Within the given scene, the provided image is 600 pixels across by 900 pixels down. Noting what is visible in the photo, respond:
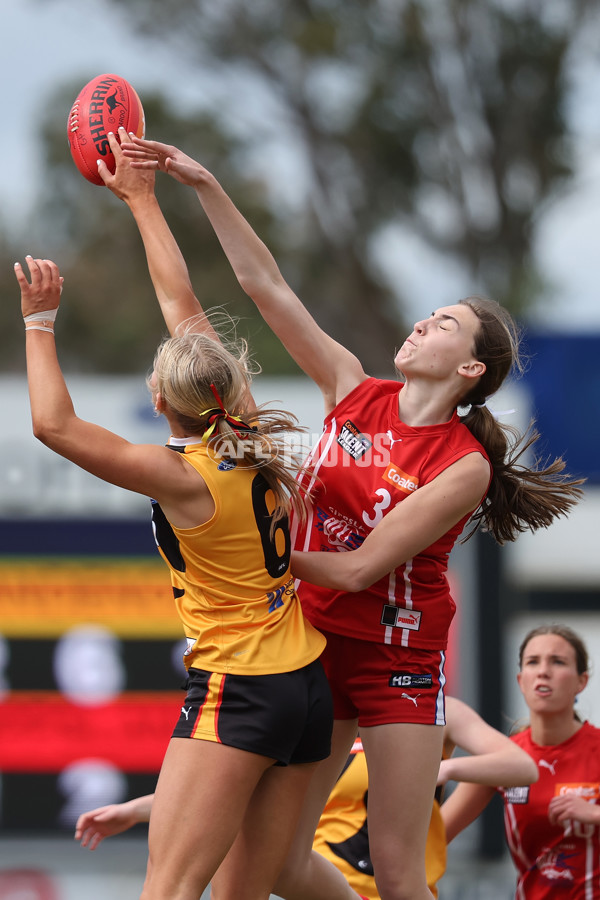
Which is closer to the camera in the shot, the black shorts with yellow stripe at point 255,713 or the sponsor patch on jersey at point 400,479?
the black shorts with yellow stripe at point 255,713

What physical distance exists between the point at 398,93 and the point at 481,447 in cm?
1722

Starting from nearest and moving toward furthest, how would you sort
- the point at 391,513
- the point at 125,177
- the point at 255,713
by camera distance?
1. the point at 255,713
2. the point at 391,513
3. the point at 125,177

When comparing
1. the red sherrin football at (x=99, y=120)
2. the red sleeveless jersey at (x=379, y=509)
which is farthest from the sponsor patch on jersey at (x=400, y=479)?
the red sherrin football at (x=99, y=120)

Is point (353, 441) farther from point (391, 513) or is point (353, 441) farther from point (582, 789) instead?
point (582, 789)

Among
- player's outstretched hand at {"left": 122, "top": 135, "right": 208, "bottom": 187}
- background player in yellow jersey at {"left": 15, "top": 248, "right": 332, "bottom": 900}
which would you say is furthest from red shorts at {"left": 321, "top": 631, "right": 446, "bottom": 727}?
player's outstretched hand at {"left": 122, "top": 135, "right": 208, "bottom": 187}

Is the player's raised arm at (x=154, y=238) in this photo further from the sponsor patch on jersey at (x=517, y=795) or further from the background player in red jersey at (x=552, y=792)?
the sponsor patch on jersey at (x=517, y=795)

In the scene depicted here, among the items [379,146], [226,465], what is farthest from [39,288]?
[379,146]

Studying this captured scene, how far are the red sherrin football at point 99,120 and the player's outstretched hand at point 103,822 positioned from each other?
175 centimetres

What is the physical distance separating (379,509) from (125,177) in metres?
1.17

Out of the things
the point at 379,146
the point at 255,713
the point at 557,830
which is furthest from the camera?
the point at 379,146

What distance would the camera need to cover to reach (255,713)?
8.80 feet

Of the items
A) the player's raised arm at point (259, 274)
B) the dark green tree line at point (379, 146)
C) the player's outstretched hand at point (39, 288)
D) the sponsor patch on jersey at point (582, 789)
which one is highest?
the dark green tree line at point (379, 146)

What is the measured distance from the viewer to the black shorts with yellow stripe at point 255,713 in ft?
8.75

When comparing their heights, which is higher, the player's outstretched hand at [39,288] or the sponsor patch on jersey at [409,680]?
the player's outstretched hand at [39,288]
